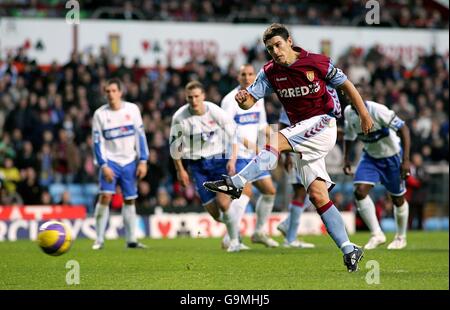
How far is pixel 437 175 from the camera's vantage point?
79.5ft

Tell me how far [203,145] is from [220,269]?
3.34m

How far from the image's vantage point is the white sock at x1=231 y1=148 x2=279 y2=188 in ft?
32.3

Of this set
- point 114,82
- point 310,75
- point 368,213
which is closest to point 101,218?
point 114,82

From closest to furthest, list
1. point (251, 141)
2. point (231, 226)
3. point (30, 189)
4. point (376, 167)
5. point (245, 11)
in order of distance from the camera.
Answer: point (231, 226), point (376, 167), point (251, 141), point (30, 189), point (245, 11)

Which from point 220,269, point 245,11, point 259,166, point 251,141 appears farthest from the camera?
point 245,11

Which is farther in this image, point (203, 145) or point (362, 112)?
point (203, 145)

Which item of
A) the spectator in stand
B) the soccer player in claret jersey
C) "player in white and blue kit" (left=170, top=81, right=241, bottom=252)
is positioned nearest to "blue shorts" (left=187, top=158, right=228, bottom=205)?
"player in white and blue kit" (left=170, top=81, right=241, bottom=252)

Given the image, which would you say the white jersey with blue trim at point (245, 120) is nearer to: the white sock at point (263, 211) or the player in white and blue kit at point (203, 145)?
the player in white and blue kit at point (203, 145)

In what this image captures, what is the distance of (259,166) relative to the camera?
9.91m

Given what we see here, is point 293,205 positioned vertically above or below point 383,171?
below

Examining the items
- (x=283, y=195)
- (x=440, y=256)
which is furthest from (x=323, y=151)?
(x=283, y=195)

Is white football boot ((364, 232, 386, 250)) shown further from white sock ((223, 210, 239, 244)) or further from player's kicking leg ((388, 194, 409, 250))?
white sock ((223, 210, 239, 244))

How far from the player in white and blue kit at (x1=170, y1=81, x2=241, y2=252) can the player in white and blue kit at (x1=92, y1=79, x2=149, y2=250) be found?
1.40 metres

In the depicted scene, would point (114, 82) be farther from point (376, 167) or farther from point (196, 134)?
point (376, 167)
